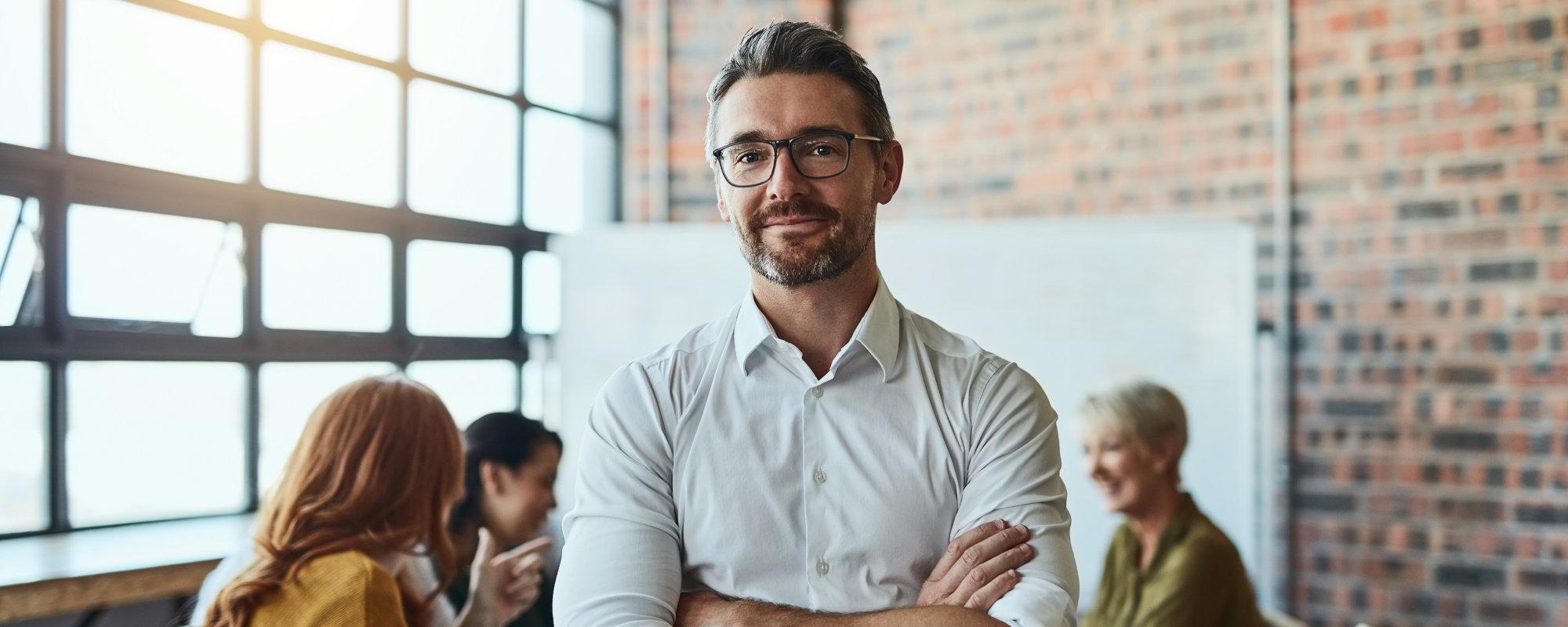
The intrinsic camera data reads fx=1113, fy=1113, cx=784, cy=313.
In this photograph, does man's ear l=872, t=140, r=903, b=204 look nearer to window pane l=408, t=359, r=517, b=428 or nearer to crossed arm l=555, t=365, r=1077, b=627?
crossed arm l=555, t=365, r=1077, b=627

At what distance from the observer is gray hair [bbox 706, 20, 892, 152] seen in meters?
1.48

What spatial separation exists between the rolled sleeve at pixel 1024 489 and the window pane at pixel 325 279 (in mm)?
2829

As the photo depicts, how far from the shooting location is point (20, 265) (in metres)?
3.04

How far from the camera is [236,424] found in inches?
139

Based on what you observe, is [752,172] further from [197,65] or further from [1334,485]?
[1334,485]

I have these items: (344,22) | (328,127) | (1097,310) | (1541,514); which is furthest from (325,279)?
(1541,514)

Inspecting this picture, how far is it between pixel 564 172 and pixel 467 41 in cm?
67

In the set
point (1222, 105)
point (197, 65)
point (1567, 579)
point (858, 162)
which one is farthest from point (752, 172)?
point (1567, 579)

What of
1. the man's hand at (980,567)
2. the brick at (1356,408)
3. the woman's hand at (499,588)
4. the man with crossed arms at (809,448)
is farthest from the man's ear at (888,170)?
the brick at (1356,408)

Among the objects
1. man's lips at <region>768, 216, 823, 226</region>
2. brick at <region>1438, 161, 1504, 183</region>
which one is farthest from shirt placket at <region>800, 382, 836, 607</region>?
brick at <region>1438, 161, 1504, 183</region>

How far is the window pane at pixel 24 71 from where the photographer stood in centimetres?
298

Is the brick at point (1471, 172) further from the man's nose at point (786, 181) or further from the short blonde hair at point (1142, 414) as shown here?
the man's nose at point (786, 181)

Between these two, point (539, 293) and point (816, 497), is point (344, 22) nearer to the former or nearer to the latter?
point (539, 293)

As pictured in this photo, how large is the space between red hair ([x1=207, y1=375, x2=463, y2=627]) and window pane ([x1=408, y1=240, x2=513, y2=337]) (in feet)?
6.22
